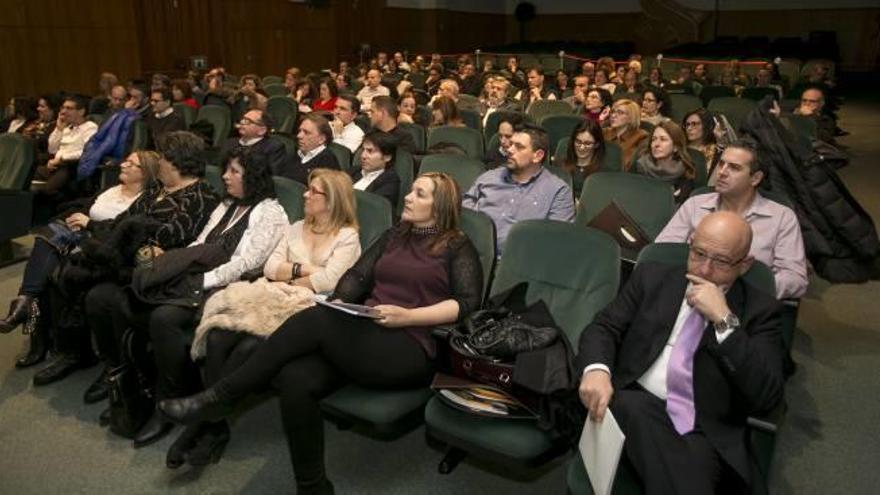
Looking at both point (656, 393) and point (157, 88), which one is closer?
point (656, 393)

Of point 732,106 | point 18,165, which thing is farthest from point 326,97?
point 732,106

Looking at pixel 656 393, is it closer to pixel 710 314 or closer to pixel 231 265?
pixel 710 314

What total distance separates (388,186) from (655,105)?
355 centimetres

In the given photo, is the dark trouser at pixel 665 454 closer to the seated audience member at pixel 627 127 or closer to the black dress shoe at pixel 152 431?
the black dress shoe at pixel 152 431

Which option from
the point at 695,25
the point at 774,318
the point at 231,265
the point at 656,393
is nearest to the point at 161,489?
the point at 231,265

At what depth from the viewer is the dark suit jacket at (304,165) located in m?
4.21

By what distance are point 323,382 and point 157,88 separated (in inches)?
227

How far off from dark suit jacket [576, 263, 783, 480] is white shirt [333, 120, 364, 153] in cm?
352

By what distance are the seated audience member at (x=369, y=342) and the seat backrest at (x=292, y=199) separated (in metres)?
0.90

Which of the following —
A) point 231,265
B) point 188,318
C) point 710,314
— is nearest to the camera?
point 710,314

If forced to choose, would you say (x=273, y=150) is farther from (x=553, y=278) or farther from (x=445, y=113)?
(x=553, y=278)

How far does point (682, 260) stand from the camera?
232 cm

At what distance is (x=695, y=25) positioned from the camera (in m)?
18.8

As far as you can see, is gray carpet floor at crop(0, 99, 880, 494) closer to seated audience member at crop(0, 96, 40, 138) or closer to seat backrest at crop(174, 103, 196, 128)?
seat backrest at crop(174, 103, 196, 128)
